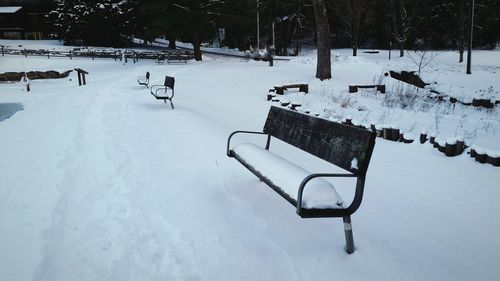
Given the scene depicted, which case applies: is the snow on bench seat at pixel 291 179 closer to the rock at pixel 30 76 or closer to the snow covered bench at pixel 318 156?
the snow covered bench at pixel 318 156

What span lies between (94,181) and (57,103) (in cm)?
824

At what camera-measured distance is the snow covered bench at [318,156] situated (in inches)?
125

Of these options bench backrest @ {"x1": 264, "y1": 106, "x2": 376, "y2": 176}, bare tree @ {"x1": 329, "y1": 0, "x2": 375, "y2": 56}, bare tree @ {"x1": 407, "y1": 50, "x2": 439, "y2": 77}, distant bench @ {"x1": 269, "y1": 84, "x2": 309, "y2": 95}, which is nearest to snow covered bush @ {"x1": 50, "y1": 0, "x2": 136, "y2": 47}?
bare tree @ {"x1": 329, "y1": 0, "x2": 375, "y2": 56}

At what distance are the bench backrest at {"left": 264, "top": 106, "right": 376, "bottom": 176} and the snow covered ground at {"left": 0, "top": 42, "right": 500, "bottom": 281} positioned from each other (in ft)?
Answer: 2.45

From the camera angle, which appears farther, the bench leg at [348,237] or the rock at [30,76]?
the rock at [30,76]

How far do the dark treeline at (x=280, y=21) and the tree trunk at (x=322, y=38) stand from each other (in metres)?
11.8

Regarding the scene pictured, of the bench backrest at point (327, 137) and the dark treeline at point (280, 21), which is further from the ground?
the dark treeline at point (280, 21)

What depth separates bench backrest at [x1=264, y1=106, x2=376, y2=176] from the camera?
10.6 ft

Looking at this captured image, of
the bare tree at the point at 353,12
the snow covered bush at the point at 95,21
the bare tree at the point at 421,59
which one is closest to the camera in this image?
the bare tree at the point at 421,59

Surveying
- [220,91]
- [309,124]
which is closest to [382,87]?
[220,91]

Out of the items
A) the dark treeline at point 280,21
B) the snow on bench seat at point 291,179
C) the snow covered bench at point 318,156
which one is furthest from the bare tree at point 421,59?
the snow on bench seat at point 291,179

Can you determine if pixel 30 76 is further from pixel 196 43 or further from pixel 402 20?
pixel 402 20

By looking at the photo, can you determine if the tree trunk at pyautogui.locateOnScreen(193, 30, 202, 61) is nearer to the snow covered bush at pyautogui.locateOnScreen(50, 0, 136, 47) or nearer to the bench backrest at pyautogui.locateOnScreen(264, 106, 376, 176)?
the snow covered bush at pyautogui.locateOnScreen(50, 0, 136, 47)

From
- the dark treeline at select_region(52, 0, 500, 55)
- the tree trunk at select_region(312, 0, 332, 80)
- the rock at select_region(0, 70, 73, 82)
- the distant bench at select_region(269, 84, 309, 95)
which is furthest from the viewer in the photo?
the dark treeline at select_region(52, 0, 500, 55)
